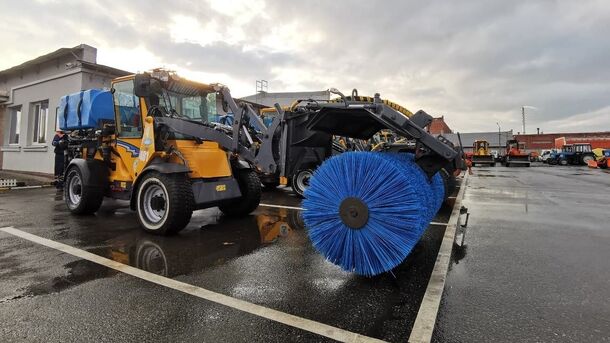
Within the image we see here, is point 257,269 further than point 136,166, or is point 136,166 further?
point 136,166

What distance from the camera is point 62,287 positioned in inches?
141

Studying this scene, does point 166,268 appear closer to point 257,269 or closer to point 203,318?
point 257,269

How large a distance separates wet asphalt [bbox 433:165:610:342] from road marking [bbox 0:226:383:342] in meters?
0.71

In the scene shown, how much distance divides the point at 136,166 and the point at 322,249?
446cm

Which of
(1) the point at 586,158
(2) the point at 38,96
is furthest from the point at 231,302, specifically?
(1) the point at 586,158

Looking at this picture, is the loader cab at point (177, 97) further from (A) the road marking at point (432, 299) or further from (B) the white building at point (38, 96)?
(B) the white building at point (38, 96)

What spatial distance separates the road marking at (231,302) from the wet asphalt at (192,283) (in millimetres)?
73

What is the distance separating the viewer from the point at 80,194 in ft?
24.3

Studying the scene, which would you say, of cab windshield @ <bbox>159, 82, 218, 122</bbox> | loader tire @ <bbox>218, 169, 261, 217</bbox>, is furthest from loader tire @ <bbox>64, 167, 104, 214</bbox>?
loader tire @ <bbox>218, 169, 261, 217</bbox>

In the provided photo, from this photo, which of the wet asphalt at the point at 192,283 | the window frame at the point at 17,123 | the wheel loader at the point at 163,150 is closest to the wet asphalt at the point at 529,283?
the wet asphalt at the point at 192,283

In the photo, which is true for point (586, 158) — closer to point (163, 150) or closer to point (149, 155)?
point (163, 150)

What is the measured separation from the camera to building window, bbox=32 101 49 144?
15.9 meters

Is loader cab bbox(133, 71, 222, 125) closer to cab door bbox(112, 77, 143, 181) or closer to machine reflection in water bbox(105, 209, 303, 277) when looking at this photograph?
cab door bbox(112, 77, 143, 181)

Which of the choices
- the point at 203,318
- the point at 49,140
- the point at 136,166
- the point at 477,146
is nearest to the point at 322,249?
the point at 203,318
